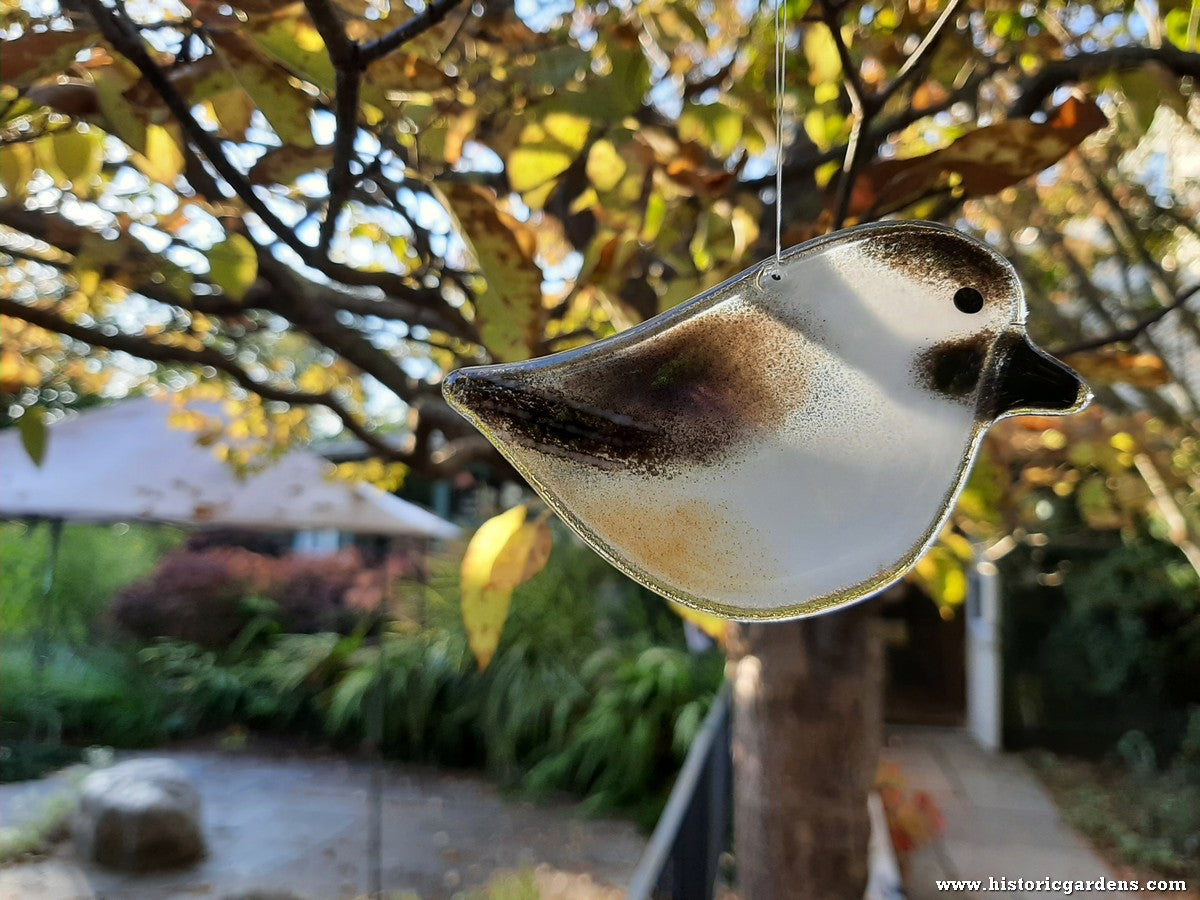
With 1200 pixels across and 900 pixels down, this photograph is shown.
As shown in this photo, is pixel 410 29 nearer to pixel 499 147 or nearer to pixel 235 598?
pixel 499 147

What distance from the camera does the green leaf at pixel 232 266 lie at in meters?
1.14

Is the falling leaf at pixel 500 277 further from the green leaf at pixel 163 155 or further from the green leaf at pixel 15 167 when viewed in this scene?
the green leaf at pixel 15 167

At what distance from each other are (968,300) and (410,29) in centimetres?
47

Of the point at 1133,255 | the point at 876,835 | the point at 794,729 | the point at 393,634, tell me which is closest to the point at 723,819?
the point at 876,835

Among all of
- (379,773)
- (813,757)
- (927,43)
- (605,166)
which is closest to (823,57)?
(605,166)

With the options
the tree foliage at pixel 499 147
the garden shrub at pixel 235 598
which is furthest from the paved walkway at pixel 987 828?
the garden shrub at pixel 235 598

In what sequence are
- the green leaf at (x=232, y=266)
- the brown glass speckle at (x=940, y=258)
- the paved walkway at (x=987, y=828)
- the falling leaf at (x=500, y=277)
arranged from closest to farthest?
the brown glass speckle at (x=940, y=258) → the falling leaf at (x=500, y=277) → the green leaf at (x=232, y=266) → the paved walkway at (x=987, y=828)

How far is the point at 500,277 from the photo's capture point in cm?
91

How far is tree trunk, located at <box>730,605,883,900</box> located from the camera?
4.76ft

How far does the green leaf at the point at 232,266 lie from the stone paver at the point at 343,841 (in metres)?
4.55

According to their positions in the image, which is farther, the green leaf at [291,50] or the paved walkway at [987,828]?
the paved walkway at [987,828]

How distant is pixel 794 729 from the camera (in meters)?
1.47

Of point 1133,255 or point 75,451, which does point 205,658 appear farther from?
point 1133,255

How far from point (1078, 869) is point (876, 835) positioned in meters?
1.70
